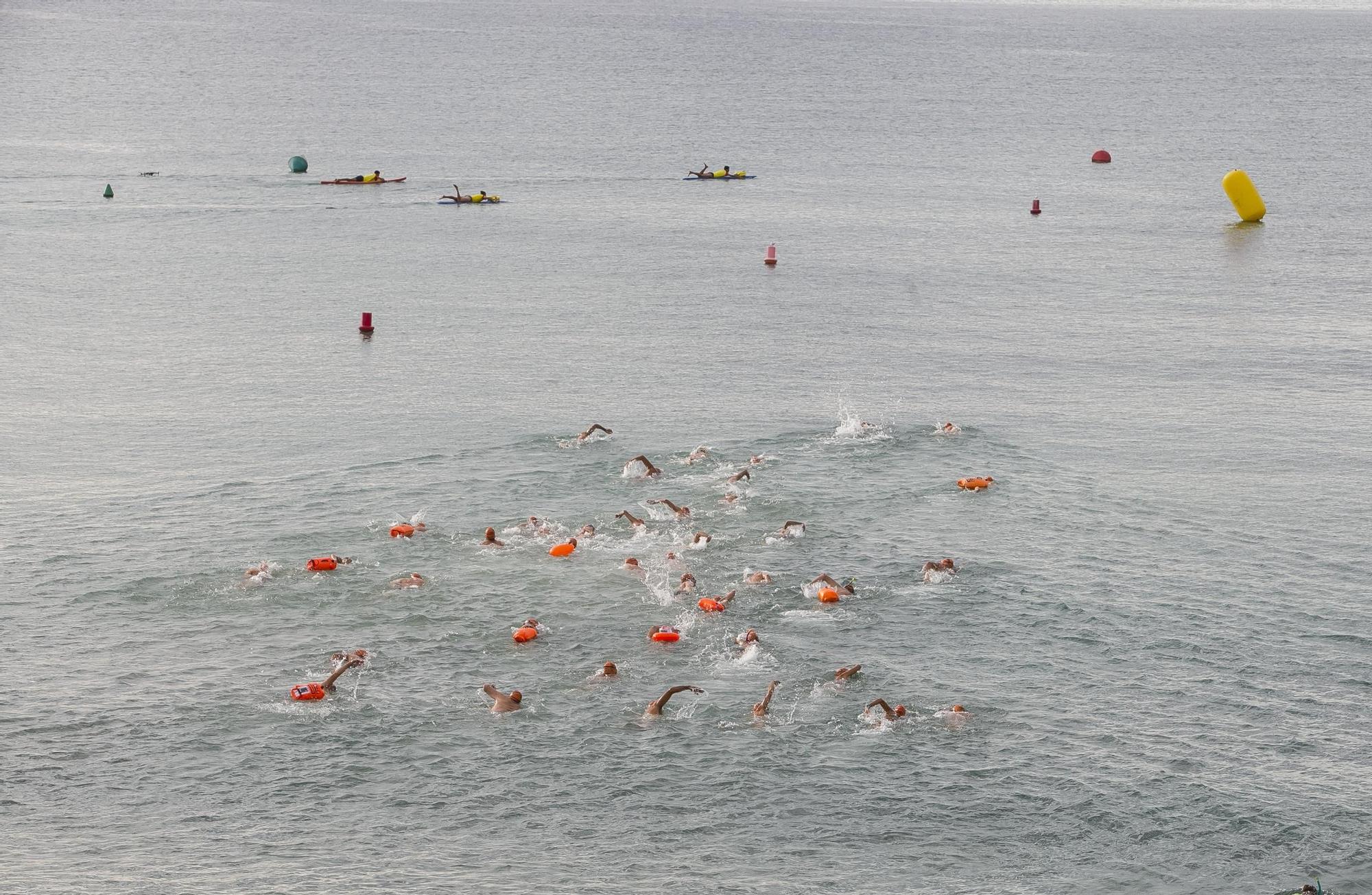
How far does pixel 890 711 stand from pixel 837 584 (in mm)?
6800

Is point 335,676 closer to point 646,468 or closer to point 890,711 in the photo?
point 890,711

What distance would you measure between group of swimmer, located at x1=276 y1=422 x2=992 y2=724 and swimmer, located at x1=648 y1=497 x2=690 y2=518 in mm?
19

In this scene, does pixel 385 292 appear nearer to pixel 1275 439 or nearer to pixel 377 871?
pixel 1275 439

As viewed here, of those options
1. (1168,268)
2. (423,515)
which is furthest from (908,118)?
(423,515)

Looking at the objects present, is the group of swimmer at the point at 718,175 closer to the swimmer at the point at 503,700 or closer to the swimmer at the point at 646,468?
the swimmer at the point at 646,468

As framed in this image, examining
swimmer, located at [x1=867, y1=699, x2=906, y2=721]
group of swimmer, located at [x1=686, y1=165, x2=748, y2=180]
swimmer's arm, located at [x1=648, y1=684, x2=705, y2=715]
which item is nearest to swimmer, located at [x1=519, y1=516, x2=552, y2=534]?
swimmer's arm, located at [x1=648, y1=684, x2=705, y2=715]

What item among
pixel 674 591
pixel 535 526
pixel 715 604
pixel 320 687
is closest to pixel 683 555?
pixel 674 591

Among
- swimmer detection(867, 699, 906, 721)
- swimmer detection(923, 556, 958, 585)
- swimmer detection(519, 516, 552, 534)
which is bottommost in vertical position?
swimmer detection(867, 699, 906, 721)

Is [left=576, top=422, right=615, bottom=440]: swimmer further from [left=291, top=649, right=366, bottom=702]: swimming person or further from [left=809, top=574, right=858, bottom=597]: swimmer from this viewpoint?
[left=291, top=649, right=366, bottom=702]: swimming person

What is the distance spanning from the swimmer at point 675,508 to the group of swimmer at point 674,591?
19 mm

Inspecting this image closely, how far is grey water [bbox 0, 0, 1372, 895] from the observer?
28.7 meters

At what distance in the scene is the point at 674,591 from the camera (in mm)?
38500

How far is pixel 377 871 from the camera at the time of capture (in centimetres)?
2716

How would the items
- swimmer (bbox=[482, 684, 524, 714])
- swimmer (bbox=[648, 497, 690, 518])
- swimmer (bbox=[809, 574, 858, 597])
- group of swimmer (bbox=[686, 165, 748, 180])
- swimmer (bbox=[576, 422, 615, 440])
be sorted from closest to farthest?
swimmer (bbox=[482, 684, 524, 714]) → swimmer (bbox=[809, 574, 858, 597]) → swimmer (bbox=[648, 497, 690, 518]) → swimmer (bbox=[576, 422, 615, 440]) → group of swimmer (bbox=[686, 165, 748, 180])
